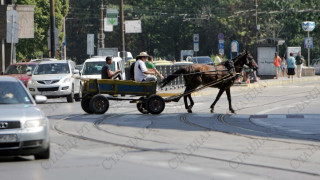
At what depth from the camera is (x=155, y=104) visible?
24.1m

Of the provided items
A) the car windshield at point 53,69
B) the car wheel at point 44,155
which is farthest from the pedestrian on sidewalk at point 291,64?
the car wheel at point 44,155

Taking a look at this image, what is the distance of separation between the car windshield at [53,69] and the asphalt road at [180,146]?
6.53 meters

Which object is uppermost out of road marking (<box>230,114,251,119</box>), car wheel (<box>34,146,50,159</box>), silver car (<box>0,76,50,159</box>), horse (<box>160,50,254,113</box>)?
horse (<box>160,50,254,113</box>)

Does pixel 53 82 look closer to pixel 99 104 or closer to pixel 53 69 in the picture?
pixel 53 69

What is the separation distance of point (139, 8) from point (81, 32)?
37.4 ft

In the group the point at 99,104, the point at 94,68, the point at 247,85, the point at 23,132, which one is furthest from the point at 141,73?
the point at 247,85

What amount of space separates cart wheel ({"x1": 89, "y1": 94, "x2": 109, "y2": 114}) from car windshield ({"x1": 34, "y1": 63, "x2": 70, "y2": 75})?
31.2 feet

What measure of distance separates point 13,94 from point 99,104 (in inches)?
405

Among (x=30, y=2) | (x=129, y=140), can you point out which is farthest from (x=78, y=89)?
(x=30, y=2)

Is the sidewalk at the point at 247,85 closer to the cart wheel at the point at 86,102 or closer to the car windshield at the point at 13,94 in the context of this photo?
the cart wheel at the point at 86,102

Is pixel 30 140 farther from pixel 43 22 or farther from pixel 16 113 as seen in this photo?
pixel 43 22

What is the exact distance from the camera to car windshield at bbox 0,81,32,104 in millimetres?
14023

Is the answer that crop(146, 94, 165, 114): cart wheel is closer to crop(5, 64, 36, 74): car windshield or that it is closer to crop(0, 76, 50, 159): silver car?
crop(0, 76, 50, 159): silver car

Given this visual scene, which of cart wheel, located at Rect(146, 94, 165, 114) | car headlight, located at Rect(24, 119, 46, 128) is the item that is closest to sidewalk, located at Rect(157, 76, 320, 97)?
cart wheel, located at Rect(146, 94, 165, 114)
